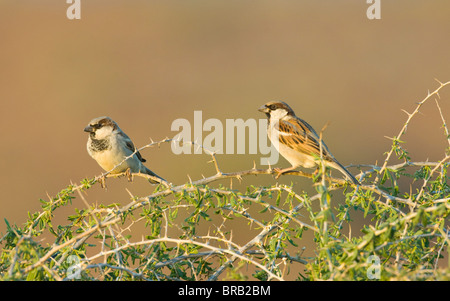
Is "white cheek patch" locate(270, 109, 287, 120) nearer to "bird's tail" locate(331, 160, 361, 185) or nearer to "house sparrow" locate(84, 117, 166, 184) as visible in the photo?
"bird's tail" locate(331, 160, 361, 185)

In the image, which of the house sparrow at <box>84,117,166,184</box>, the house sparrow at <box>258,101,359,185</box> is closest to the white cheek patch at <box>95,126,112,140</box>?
the house sparrow at <box>84,117,166,184</box>

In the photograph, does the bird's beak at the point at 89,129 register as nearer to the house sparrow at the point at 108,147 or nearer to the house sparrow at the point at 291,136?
the house sparrow at the point at 108,147

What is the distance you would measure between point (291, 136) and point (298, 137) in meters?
0.06

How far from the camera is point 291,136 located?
474 cm

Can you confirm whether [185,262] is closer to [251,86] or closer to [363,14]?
[251,86]

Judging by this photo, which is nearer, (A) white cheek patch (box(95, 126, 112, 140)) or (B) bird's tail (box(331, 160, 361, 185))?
(B) bird's tail (box(331, 160, 361, 185))

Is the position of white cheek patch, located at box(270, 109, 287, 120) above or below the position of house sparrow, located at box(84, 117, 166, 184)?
above

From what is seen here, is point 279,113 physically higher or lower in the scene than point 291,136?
higher

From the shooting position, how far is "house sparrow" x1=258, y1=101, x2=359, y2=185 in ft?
15.2

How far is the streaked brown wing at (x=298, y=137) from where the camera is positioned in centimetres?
463

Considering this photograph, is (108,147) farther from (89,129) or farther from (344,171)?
(344,171)

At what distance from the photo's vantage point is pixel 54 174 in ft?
39.1

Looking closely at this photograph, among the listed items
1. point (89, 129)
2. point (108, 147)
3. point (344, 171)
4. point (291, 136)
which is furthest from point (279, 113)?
point (89, 129)
